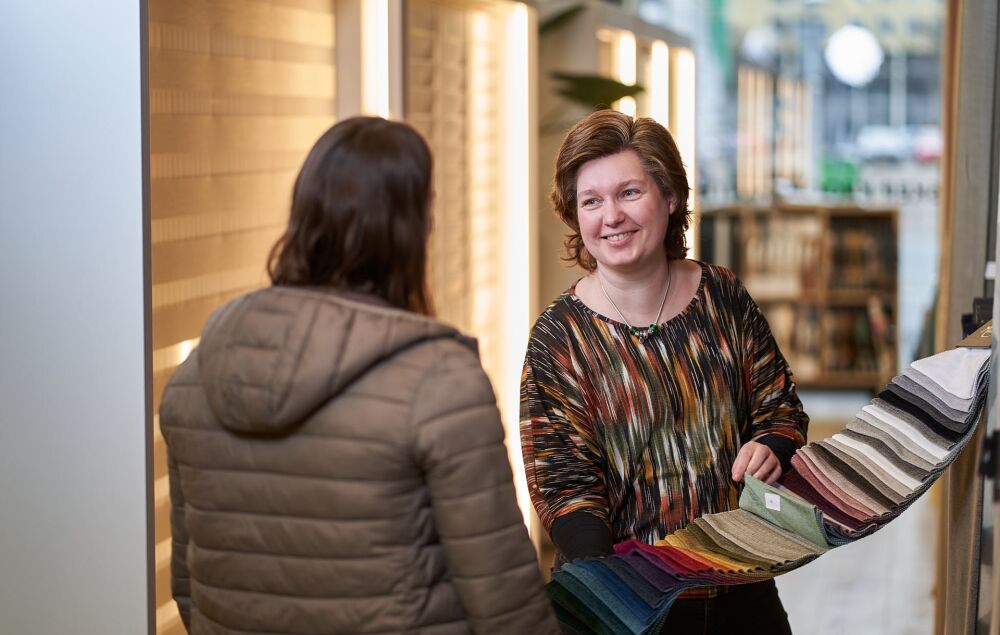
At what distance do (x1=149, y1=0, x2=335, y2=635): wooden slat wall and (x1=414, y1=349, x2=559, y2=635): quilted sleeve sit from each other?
1.24 m

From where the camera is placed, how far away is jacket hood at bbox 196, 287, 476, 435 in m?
1.48

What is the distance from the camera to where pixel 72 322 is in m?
2.42

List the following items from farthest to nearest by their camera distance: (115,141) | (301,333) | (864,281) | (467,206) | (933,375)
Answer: (864,281), (467,206), (115,141), (933,375), (301,333)

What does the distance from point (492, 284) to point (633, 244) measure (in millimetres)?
2550

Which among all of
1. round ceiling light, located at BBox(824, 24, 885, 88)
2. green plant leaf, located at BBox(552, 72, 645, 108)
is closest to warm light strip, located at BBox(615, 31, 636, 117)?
green plant leaf, located at BBox(552, 72, 645, 108)

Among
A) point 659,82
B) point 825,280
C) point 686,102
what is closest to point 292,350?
point 659,82

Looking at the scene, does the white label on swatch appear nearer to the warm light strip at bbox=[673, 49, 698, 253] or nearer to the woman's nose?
the woman's nose

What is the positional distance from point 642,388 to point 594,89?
10.7ft

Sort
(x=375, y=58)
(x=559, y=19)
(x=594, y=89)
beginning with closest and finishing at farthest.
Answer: (x=375, y=58) < (x=594, y=89) < (x=559, y=19)

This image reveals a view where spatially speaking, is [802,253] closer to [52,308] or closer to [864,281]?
[864,281]

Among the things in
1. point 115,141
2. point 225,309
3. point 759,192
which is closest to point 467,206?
point 115,141

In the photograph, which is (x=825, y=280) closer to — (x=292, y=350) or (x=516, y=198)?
(x=516, y=198)

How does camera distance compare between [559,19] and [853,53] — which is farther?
[853,53]

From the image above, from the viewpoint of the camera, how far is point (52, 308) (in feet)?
7.98
